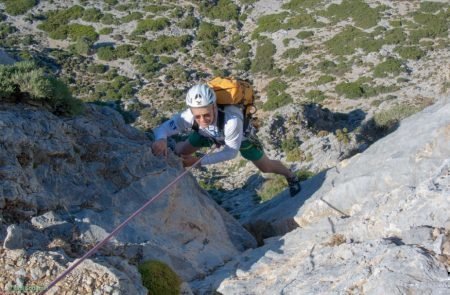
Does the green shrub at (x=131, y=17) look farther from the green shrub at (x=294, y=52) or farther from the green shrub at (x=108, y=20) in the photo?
the green shrub at (x=294, y=52)

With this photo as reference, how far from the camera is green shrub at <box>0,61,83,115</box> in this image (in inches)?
298

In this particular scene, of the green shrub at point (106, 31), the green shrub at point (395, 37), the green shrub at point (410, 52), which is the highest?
the green shrub at point (410, 52)

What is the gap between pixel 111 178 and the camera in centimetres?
778

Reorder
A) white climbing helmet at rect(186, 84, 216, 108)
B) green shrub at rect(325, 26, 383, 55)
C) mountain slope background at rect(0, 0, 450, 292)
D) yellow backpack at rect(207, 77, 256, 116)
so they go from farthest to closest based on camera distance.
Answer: green shrub at rect(325, 26, 383, 55) < mountain slope background at rect(0, 0, 450, 292) < yellow backpack at rect(207, 77, 256, 116) < white climbing helmet at rect(186, 84, 216, 108)

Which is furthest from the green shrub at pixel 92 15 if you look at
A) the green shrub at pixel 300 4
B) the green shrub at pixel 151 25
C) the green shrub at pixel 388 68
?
the green shrub at pixel 388 68

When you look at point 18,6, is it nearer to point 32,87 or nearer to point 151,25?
point 151,25

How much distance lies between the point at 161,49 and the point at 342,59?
39.3 ft

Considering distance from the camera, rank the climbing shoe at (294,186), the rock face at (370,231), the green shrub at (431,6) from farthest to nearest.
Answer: the green shrub at (431,6) < the climbing shoe at (294,186) < the rock face at (370,231)

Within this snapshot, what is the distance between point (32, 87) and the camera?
7672 millimetres

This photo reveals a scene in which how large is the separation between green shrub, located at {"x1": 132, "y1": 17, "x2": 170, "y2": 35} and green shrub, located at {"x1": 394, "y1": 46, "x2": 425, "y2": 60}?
654 inches

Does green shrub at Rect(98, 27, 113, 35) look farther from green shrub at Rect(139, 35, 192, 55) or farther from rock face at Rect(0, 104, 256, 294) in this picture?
rock face at Rect(0, 104, 256, 294)

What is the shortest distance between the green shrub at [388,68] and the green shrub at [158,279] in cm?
2571

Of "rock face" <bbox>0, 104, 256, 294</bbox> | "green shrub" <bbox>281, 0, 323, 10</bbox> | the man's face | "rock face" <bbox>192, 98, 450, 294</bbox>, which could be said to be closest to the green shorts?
"rock face" <bbox>0, 104, 256, 294</bbox>

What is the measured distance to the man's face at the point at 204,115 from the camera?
24.8ft
